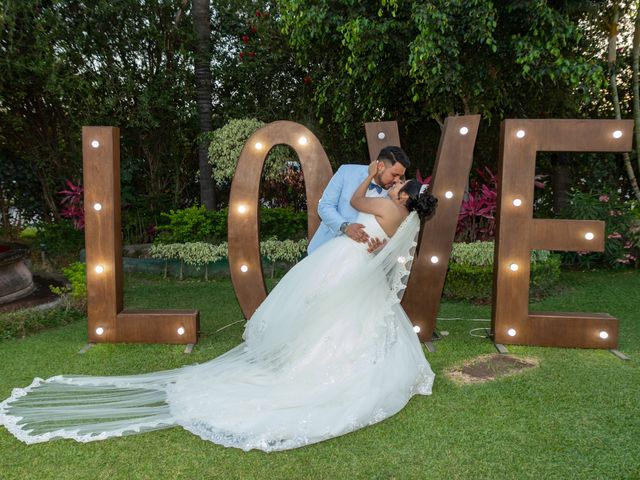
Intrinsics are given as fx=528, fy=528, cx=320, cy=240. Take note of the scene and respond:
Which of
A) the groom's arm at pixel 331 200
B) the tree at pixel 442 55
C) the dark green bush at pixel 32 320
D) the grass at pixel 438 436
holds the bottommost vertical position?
the grass at pixel 438 436

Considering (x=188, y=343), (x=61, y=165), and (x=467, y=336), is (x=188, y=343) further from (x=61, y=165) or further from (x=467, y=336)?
(x=61, y=165)

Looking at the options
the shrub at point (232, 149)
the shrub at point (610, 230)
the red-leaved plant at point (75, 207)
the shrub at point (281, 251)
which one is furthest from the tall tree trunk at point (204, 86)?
the shrub at point (610, 230)

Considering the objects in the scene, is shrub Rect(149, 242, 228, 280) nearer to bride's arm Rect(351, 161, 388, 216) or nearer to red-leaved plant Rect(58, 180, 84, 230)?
red-leaved plant Rect(58, 180, 84, 230)

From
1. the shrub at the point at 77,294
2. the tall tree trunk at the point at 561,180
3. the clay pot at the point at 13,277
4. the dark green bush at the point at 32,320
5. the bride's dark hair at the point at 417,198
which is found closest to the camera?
the bride's dark hair at the point at 417,198

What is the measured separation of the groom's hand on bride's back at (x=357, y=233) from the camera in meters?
4.27

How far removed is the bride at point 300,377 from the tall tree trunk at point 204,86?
6171 mm

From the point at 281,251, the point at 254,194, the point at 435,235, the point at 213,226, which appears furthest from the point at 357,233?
the point at 213,226

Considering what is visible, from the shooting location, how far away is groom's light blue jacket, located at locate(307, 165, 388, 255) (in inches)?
181

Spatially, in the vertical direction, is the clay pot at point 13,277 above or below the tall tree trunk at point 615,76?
below

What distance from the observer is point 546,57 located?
24.1ft

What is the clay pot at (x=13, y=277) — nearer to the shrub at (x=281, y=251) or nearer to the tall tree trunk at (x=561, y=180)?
the shrub at (x=281, y=251)

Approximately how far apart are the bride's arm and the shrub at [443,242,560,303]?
3313 mm

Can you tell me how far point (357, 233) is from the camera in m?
4.29

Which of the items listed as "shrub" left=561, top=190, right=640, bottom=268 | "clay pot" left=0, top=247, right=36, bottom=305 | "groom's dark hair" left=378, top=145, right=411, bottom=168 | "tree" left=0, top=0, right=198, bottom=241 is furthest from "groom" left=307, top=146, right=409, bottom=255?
"tree" left=0, top=0, right=198, bottom=241
